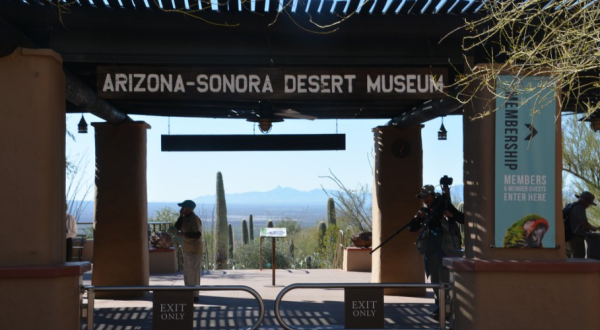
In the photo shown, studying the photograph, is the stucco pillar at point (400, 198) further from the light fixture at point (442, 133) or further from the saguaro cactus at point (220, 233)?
the saguaro cactus at point (220, 233)

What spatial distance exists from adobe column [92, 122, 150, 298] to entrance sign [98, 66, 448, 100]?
181 inches

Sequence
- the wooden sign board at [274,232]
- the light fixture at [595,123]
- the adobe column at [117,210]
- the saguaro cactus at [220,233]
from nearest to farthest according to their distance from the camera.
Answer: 1. the adobe column at [117,210]
2. the light fixture at [595,123]
3. the wooden sign board at [274,232]
4. the saguaro cactus at [220,233]

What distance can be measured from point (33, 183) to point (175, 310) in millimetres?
1975

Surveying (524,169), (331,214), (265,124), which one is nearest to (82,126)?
(265,124)

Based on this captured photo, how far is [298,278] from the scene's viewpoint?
16141 millimetres

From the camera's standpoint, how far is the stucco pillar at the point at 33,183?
26.2ft

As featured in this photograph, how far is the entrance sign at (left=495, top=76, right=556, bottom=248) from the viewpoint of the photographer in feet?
28.0

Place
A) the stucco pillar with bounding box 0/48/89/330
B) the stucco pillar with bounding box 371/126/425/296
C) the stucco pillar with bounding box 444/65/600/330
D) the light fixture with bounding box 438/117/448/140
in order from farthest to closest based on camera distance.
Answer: the light fixture with bounding box 438/117/448/140, the stucco pillar with bounding box 371/126/425/296, the stucco pillar with bounding box 444/65/600/330, the stucco pillar with bounding box 0/48/89/330

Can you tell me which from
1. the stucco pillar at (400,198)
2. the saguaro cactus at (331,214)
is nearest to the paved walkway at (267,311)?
the stucco pillar at (400,198)

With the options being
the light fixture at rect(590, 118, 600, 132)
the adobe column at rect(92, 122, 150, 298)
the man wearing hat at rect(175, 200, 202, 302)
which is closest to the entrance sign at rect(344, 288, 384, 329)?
the man wearing hat at rect(175, 200, 202, 302)

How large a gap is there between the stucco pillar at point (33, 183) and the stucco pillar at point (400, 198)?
6504mm

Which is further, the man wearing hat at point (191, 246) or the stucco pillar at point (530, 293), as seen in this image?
the man wearing hat at point (191, 246)

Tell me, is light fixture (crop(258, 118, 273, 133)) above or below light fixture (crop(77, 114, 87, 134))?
below

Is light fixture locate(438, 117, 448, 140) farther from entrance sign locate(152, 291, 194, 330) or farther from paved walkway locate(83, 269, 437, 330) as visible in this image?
entrance sign locate(152, 291, 194, 330)
